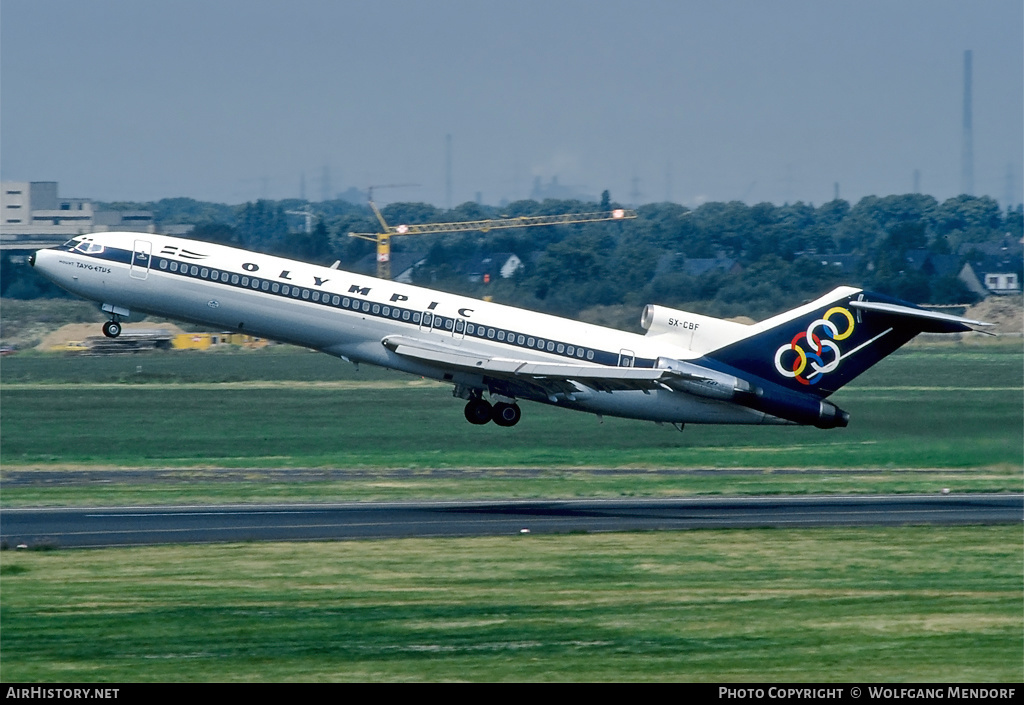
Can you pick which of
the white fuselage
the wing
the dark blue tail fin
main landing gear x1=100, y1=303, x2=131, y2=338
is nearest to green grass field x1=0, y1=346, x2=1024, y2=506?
the dark blue tail fin

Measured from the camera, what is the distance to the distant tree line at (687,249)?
85812 millimetres

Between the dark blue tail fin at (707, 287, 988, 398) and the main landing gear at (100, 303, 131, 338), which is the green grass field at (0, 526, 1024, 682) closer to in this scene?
the dark blue tail fin at (707, 287, 988, 398)

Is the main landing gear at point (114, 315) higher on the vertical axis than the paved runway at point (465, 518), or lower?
higher

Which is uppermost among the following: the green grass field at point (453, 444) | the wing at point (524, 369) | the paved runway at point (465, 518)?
the wing at point (524, 369)

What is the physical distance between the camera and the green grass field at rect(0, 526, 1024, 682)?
1094 inches

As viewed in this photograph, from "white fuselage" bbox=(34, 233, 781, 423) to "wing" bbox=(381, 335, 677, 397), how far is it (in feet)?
0.93

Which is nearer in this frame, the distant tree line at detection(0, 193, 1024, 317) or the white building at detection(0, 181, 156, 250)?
the distant tree line at detection(0, 193, 1024, 317)

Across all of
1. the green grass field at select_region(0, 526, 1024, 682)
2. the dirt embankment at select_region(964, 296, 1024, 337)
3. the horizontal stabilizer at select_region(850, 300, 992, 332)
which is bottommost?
the green grass field at select_region(0, 526, 1024, 682)

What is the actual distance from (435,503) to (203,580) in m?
17.0

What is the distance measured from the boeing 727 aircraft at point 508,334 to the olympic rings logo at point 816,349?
0.04 meters

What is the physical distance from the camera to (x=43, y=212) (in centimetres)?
14975

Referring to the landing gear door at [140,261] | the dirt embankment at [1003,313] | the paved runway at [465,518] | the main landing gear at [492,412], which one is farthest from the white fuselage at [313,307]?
the dirt embankment at [1003,313]

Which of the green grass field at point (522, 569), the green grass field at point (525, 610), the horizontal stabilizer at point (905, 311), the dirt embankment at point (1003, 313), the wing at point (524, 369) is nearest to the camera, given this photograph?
the green grass field at point (525, 610)

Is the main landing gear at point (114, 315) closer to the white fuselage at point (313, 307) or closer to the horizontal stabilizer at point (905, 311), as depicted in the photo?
the white fuselage at point (313, 307)
